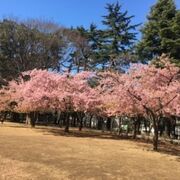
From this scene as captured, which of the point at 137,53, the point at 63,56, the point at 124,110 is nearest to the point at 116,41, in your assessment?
the point at 63,56

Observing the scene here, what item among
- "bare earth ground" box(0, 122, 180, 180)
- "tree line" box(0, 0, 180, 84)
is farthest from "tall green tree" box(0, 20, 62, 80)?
"bare earth ground" box(0, 122, 180, 180)

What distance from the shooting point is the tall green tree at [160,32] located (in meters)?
35.6

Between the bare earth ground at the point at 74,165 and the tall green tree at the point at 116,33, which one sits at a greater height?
the tall green tree at the point at 116,33

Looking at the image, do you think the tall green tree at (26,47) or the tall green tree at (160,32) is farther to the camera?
the tall green tree at (26,47)

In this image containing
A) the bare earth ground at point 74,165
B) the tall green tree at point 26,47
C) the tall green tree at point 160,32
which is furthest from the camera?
the tall green tree at point 26,47

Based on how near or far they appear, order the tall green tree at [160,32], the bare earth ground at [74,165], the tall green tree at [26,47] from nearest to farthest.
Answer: the bare earth ground at [74,165] → the tall green tree at [160,32] → the tall green tree at [26,47]

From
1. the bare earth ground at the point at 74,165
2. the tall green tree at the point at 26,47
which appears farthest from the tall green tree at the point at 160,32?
the bare earth ground at the point at 74,165

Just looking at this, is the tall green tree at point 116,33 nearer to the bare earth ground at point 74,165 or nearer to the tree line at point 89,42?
the tree line at point 89,42

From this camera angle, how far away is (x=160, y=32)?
119ft

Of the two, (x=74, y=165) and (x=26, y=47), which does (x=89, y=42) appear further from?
(x=74, y=165)

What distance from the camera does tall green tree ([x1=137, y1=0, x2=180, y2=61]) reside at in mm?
35594

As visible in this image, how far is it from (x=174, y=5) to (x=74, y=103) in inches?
585

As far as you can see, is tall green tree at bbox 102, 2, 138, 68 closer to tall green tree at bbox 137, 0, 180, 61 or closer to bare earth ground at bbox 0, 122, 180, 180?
tall green tree at bbox 137, 0, 180, 61

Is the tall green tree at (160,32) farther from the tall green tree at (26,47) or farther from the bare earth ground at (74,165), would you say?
the bare earth ground at (74,165)
